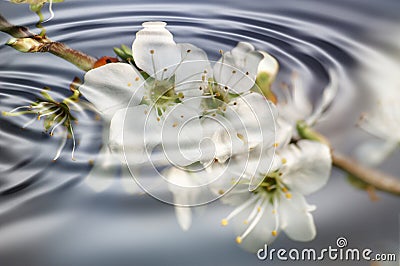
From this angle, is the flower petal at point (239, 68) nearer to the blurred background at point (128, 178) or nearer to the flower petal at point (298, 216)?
the blurred background at point (128, 178)

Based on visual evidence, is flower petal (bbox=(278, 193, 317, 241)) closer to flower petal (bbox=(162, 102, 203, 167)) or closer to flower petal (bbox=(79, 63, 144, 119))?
flower petal (bbox=(162, 102, 203, 167))

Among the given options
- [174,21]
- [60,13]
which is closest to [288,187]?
[174,21]

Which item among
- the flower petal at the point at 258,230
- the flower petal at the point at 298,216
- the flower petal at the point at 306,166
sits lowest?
the flower petal at the point at 258,230

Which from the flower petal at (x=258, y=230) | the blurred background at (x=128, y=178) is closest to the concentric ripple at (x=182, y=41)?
the blurred background at (x=128, y=178)

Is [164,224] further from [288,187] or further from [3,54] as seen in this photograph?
[3,54]

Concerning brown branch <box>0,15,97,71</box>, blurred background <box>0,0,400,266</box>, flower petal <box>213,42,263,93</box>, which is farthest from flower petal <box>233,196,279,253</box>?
brown branch <box>0,15,97,71</box>

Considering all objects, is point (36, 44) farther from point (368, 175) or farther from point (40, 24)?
point (368, 175)
